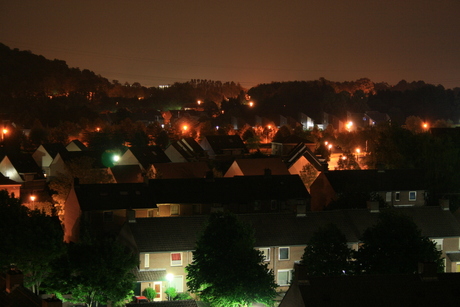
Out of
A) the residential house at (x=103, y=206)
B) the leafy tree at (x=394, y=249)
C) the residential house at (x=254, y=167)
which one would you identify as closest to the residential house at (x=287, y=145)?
the residential house at (x=254, y=167)

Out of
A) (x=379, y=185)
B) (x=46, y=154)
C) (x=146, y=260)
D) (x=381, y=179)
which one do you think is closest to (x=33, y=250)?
(x=146, y=260)

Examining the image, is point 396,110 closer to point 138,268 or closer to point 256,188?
point 256,188

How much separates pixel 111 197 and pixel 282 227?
538 inches

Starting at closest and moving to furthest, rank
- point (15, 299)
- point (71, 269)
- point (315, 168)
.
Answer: point (15, 299) < point (71, 269) < point (315, 168)

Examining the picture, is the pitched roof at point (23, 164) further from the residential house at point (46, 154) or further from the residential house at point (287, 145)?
the residential house at point (287, 145)

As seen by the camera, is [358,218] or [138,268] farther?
[358,218]

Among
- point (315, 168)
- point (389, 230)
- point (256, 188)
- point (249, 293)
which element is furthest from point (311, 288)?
point (315, 168)

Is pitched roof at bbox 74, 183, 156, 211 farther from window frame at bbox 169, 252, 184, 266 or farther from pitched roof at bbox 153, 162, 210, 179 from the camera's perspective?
pitched roof at bbox 153, 162, 210, 179

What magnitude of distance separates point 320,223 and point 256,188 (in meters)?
14.3

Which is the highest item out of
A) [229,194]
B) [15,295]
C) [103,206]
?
[229,194]

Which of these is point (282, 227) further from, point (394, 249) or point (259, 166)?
point (259, 166)

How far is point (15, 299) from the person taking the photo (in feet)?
89.1

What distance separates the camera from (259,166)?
6906cm

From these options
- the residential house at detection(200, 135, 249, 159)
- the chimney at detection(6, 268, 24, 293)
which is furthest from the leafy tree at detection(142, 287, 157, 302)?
the residential house at detection(200, 135, 249, 159)
